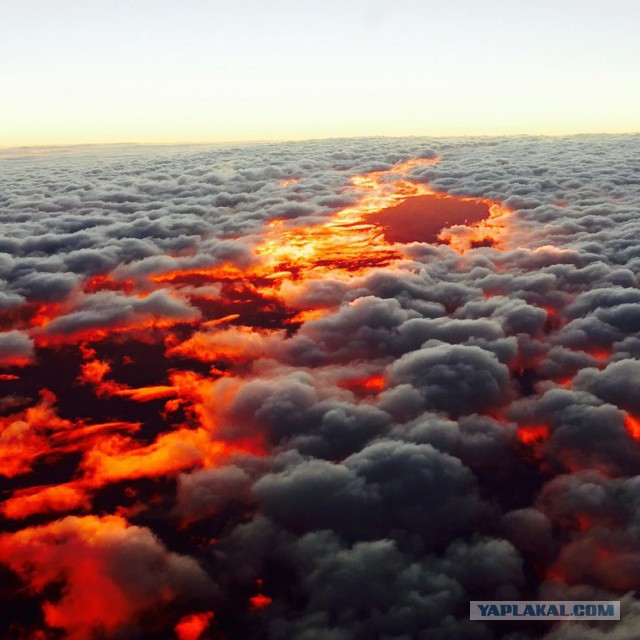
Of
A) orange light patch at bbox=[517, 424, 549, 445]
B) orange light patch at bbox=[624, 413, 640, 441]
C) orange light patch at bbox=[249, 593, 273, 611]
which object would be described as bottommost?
orange light patch at bbox=[249, 593, 273, 611]

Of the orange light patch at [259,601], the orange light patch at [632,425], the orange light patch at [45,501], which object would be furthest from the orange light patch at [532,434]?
the orange light patch at [45,501]

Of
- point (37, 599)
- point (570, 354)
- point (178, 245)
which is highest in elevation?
point (178, 245)

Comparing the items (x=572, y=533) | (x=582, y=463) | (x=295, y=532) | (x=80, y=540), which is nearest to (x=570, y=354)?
(x=582, y=463)

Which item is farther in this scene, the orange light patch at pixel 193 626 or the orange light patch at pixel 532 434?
the orange light patch at pixel 532 434

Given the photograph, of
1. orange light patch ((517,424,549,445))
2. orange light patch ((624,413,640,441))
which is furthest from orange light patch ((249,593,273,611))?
orange light patch ((624,413,640,441))

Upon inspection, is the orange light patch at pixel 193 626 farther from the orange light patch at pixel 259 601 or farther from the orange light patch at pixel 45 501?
the orange light patch at pixel 45 501

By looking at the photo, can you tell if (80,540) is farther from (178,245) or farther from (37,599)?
(178,245)

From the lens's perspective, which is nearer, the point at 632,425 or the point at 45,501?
the point at 45,501

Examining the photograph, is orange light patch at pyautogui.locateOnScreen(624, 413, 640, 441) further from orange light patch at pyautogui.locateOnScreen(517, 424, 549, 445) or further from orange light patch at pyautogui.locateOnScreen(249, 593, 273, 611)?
orange light patch at pyautogui.locateOnScreen(249, 593, 273, 611)

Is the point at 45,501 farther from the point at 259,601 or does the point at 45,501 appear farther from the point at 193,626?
the point at 259,601

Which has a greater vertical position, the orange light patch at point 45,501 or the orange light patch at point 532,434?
the orange light patch at point 532,434

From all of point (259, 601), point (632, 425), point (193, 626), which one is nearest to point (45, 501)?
point (193, 626)
